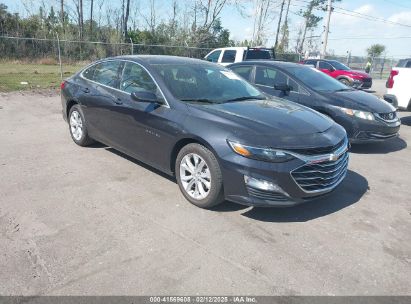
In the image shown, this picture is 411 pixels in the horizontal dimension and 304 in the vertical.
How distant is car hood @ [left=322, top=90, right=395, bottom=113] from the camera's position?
6652 millimetres

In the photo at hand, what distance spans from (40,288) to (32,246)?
645 mm

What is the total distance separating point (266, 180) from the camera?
11.8ft

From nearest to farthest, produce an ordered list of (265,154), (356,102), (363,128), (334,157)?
1. (265,154)
2. (334,157)
3. (363,128)
4. (356,102)

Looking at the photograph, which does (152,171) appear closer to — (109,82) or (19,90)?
(109,82)

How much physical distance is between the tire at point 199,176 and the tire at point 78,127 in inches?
95.6

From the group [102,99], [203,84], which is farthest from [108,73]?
[203,84]

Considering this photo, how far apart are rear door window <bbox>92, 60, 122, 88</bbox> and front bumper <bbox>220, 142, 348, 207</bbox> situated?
2470 mm

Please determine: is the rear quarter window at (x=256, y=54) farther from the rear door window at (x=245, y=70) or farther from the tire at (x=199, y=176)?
the tire at (x=199, y=176)

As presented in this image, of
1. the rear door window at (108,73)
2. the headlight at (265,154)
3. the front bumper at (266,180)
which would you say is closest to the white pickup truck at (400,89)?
the front bumper at (266,180)

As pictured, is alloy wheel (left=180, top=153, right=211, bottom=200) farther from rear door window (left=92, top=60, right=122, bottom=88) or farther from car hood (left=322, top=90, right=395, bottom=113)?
car hood (left=322, top=90, right=395, bottom=113)

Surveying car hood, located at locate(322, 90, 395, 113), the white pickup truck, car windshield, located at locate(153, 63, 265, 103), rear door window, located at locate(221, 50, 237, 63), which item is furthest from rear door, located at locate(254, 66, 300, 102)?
rear door window, located at locate(221, 50, 237, 63)

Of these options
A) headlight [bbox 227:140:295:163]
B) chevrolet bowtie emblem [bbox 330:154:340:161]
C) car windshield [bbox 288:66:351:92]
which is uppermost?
car windshield [bbox 288:66:351:92]

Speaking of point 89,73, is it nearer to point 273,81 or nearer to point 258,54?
point 273,81

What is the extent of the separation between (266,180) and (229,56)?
1146 cm
